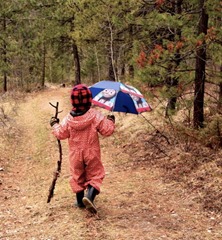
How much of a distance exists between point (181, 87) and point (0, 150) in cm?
628

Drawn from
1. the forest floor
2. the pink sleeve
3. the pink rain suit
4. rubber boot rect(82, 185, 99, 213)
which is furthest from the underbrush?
the pink sleeve

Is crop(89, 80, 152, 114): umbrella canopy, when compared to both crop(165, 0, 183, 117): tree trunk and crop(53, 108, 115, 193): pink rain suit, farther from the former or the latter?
crop(165, 0, 183, 117): tree trunk

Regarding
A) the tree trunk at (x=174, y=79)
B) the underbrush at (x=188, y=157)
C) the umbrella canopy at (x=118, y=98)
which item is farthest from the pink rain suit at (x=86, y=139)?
the tree trunk at (x=174, y=79)

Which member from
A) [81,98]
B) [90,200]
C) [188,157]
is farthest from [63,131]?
[188,157]

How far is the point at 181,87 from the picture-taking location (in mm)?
9281

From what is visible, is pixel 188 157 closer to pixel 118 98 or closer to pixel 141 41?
pixel 118 98

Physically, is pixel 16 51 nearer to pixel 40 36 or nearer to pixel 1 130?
pixel 40 36

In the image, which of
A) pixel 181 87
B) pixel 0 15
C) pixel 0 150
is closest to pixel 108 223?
pixel 181 87

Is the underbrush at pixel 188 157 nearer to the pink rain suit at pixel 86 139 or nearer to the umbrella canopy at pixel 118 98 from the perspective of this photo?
the umbrella canopy at pixel 118 98

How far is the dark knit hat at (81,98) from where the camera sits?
588cm

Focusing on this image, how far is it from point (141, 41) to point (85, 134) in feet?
27.0

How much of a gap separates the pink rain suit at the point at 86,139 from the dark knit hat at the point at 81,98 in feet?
0.40

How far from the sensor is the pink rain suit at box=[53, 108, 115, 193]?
6016mm

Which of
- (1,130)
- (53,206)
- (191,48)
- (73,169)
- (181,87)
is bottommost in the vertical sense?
(1,130)
